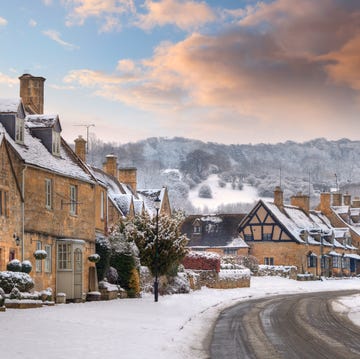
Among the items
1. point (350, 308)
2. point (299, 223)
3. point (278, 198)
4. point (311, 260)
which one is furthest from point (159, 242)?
point (278, 198)

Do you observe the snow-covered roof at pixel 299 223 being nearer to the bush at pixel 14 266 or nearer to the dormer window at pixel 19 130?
the dormer window at pixel 19 130

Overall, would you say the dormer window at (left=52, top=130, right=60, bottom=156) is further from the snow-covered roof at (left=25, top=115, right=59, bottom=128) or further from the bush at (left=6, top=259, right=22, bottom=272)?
the bush at (left=6, top=259, right=22, bottom=272)

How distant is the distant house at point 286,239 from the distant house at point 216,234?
1200 millimetres

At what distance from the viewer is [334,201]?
111m

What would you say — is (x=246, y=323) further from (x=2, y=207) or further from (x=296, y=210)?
(x=296, y=210)

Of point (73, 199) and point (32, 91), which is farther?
→ point (32, 91)

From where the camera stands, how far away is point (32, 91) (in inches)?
1608

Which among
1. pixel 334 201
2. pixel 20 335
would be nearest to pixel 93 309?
pixel 20 335

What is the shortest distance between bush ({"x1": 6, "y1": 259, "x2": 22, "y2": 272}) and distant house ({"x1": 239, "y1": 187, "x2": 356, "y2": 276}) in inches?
2226

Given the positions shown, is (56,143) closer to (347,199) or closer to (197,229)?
(197,229)

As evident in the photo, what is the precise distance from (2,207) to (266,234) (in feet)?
188

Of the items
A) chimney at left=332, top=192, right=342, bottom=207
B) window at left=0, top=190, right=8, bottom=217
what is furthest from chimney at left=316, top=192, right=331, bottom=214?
window at left=0, top=190, right=8, bottom=217

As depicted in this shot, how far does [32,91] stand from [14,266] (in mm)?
14344

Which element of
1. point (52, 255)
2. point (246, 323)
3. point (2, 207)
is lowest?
point (246, 323)
